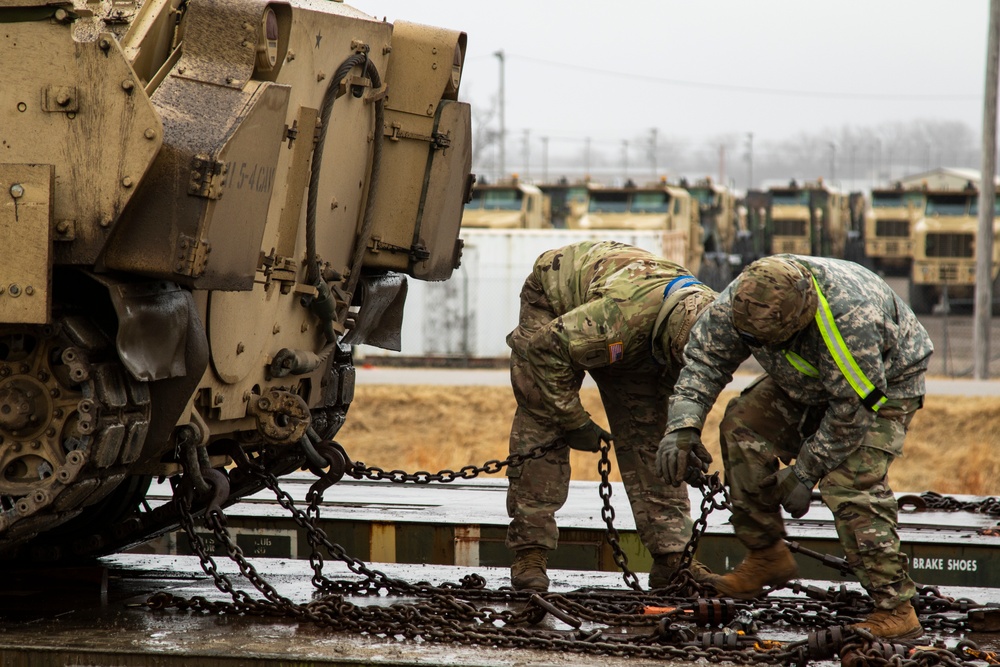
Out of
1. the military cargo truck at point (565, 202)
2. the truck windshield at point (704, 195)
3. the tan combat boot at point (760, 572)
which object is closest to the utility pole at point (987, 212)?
the military cargo truck at point (565, 202)

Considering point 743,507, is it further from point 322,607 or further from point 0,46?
point 0,46

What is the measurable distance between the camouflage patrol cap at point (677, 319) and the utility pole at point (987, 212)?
12.1 meters

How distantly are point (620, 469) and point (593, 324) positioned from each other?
2.53 ft

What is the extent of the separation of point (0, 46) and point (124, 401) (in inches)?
51.5

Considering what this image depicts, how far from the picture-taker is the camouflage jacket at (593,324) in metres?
5.81

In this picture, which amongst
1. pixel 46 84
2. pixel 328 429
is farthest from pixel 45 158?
pixel 328 429

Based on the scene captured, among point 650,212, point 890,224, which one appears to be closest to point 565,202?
point 650,212

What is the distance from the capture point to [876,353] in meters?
4.94

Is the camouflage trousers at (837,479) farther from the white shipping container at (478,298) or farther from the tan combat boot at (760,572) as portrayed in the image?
the white shipping container at (478,298)

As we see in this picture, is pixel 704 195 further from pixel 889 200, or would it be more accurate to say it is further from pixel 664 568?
pixel 664 568

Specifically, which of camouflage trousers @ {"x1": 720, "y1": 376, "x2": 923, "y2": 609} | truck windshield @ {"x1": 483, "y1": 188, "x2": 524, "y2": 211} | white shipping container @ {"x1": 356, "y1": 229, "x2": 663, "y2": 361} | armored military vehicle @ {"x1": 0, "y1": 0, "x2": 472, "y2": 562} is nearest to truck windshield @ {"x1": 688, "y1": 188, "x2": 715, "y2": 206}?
truck windshield @ {"x1": 483, "y1": 188, "x2": 524, "y2": 211}

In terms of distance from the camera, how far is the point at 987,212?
56.9ft

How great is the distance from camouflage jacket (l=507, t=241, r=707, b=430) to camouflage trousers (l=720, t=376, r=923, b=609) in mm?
583

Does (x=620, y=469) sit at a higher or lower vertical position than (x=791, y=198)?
lower
